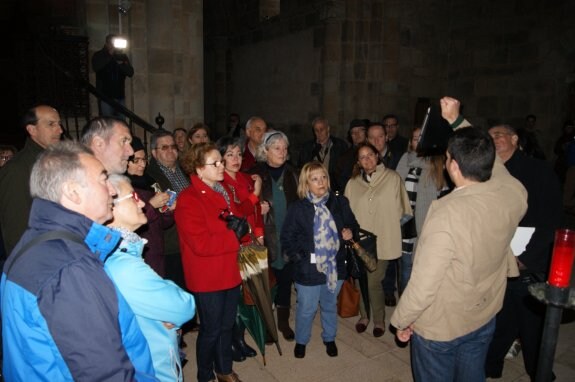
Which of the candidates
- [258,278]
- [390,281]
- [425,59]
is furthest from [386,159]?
[425,59]

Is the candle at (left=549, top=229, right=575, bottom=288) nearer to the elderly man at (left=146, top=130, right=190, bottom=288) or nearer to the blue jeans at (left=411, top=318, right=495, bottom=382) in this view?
the blue jeans at (left=411, top=318, right=495, bottom=382)

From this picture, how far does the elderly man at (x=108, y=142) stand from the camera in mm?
2805

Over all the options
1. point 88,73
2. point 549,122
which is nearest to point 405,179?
point 88,73

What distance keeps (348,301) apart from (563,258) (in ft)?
9.51

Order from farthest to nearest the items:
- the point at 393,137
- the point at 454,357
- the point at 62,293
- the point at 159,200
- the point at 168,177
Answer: the point at 393,137
the point at 168,177
the point at 159,200
the point at 454,357
the point at 62,293

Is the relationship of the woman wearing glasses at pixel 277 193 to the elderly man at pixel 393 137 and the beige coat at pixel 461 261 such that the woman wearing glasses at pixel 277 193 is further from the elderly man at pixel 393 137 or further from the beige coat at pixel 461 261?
the elderly man at pixel 393 137

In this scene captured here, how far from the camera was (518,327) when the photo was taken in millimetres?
3420

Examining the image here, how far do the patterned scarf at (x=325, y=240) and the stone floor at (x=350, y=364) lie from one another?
686 millimetres

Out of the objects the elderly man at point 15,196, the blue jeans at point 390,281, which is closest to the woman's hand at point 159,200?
the elderly man at point 15,196

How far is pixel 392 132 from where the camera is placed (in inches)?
265

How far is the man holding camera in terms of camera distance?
617 cm

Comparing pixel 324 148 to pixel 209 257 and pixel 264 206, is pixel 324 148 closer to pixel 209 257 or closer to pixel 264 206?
pixel 264 206

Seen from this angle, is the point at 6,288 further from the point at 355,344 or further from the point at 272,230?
the point at 355,344

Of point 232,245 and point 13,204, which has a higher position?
point 13,204
